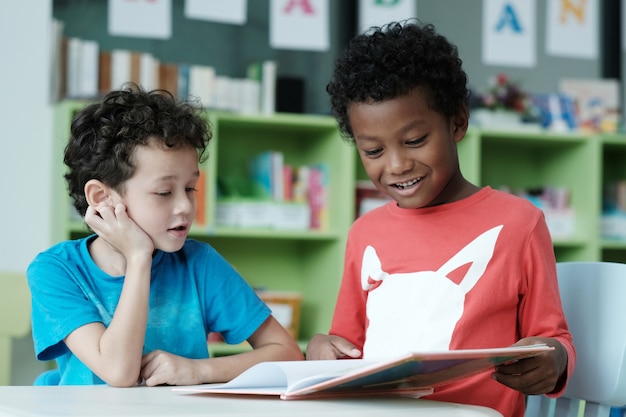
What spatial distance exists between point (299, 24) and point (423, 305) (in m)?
2.61

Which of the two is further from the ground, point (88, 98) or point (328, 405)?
point (88, 98)

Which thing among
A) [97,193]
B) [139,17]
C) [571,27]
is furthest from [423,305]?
[571,27]

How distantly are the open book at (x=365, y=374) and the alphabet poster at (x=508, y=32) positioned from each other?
3.21m

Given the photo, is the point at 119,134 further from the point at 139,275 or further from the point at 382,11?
the point at 382,11

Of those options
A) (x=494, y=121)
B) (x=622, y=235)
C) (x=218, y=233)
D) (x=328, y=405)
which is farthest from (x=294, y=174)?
(x=328, y=405)

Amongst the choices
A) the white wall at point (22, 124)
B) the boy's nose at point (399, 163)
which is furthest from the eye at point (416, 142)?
the white wall at point (22, 124)

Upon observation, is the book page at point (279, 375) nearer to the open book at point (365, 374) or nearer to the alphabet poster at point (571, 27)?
the open book at point (365, 374)

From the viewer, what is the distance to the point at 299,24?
12.5 ft

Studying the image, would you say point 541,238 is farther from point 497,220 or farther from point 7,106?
point 7,106

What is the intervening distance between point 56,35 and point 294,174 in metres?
1.09

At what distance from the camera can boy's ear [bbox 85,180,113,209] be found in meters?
1.37

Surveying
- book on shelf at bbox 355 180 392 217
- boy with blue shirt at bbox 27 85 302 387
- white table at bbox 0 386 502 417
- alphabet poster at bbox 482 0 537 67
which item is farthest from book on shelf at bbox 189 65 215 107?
white table at bbox 0 386 502 417

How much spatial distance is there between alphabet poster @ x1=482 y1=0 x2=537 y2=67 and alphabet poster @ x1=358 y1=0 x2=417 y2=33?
1.36 feet

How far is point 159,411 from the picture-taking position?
0.91 meters
